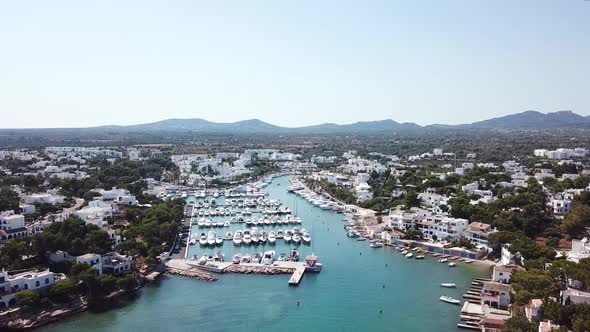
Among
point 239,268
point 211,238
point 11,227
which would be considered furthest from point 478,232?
point 11,227

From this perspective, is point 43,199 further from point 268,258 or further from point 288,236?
point 268,258

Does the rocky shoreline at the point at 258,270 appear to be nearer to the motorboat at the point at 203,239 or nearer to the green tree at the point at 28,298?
the motorboat at the point at 203,239

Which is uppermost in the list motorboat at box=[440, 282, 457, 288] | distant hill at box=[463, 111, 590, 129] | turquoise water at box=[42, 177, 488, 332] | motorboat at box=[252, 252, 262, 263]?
distant hill at box=[463, 111, 590, 129]

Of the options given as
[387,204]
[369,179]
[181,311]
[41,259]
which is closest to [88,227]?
[41,259]

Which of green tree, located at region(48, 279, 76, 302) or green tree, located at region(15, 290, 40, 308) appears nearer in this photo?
green tree, located at region(15, 290, 40, 308)

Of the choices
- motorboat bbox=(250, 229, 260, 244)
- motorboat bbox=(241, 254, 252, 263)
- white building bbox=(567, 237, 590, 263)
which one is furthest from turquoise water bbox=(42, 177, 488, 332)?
motorboat bbox=(250, 229, 260, 244)

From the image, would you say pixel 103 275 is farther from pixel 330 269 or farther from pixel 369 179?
pixel 369 179

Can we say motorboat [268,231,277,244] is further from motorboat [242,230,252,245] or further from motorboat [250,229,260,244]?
motorboat [242,230,252,245]
